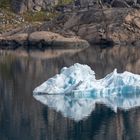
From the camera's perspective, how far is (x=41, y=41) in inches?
4402

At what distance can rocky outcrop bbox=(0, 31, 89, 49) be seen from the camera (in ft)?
355

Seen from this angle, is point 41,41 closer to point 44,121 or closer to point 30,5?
point 30,5

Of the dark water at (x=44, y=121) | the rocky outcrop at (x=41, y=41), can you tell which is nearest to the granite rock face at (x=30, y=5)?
the rocky outcrop at (x=41, y=41)

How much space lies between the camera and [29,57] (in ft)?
284

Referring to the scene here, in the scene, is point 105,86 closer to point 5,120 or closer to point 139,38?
point 5,120

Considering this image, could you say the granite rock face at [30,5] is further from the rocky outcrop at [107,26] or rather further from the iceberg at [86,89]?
the iceberg at [86,89]

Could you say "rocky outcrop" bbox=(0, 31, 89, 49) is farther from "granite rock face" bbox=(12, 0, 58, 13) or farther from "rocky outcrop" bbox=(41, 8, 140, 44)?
"granite rock face" bbox=(12, 0, 58, 13)

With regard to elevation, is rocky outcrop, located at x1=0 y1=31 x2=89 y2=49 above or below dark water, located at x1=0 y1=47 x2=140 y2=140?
below

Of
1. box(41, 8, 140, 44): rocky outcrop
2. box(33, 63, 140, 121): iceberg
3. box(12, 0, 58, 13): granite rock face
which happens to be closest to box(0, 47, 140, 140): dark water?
box(33, 63, 140, 121): iceberg

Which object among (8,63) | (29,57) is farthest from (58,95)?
(29,57)

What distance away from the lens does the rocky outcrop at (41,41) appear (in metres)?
108

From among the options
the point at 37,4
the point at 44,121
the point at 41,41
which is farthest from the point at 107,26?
the point at 44,121

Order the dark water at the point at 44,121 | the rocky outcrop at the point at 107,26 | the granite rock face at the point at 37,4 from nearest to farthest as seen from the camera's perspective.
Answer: the dark water at the point at 44,121, the rocky outcrop at the point at 107,26, the granite rock face at the point at 37,4

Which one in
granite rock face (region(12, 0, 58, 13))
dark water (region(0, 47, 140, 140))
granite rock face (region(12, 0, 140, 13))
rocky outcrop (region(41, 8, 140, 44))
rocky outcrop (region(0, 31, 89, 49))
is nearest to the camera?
dark water (region(0, 47, 140, 140))
